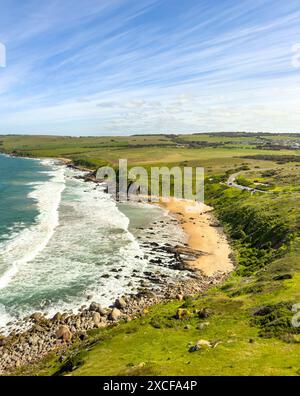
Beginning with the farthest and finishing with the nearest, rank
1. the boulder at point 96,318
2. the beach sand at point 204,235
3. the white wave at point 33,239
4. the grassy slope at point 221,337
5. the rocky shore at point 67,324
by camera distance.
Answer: the beach sand at point 204,235, the white wave at point 33,239, the boulder at point 96,318, the rocky shore at point 67,324, the grassy slope at point 221,337

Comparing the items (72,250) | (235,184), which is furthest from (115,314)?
(235,184)

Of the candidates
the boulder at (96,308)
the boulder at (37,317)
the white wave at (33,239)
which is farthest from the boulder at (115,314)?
the white wave at (33,239)

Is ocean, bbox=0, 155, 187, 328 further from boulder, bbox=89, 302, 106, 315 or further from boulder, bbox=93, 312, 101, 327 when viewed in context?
boulder, bbox=93, 312, 101, 327

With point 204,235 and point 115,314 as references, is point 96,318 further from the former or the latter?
point 204,235

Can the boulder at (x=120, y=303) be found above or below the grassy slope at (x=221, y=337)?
below

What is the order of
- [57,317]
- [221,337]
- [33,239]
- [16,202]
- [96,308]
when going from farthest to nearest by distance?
1. [16,202]
2. [33,239]
3. [96,308]
4. [57,317]
5. [221,337]

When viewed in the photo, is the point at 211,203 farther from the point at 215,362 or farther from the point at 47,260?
the point at 215,362
